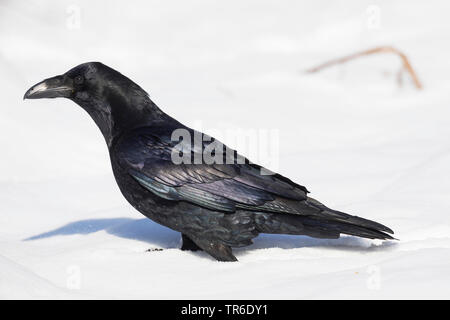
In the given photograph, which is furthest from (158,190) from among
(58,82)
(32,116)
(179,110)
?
(179,110)

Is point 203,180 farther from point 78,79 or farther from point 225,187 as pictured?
point 78,79

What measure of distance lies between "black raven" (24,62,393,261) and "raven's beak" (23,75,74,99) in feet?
1.71

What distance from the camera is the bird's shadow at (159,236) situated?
4.60 m

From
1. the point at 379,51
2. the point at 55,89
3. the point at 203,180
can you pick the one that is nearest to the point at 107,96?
the point at 55,89

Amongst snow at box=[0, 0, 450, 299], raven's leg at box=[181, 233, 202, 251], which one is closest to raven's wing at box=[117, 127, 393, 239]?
snow at box=[0, 0, 450, 299]

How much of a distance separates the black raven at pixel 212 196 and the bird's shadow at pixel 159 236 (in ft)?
0.74

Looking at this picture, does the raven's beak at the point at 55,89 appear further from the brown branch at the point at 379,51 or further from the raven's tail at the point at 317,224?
the brown branch at the point at 379,51

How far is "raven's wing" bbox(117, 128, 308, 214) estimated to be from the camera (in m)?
4.35

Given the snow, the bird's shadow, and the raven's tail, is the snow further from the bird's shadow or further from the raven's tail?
the raven's tail

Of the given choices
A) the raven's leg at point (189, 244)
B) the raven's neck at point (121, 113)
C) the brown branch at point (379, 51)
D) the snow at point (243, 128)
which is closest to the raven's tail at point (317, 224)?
the snow at point (243, 128)

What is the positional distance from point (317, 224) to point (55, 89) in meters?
1.91

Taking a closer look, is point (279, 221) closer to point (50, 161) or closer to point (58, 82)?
point (58, 82)

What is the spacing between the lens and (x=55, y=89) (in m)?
4.88

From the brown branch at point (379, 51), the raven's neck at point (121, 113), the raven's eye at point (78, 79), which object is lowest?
the raven's neck at point (121, 113)
